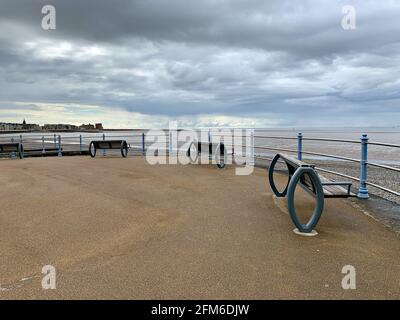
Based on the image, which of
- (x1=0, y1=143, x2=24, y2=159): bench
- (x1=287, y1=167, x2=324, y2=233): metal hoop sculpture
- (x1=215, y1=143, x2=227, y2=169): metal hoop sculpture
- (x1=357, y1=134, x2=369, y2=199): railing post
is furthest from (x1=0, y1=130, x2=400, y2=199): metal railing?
(x1=287, y1=167, x2=324, y2=233): metal hoop sculpture

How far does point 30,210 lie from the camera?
557 centimetres

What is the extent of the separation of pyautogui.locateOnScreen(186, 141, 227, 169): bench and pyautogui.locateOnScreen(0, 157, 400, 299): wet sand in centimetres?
401

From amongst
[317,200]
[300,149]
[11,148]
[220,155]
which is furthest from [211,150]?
[11,148]

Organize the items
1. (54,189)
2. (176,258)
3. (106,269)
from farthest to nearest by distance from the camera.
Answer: (54,189) < (176,258) < (106,269)

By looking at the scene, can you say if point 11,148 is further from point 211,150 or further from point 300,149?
point 300,149

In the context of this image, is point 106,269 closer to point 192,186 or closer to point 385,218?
point 385,218

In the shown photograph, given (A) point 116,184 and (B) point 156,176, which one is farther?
(B) point 156,176

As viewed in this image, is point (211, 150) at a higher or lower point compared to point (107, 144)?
lower

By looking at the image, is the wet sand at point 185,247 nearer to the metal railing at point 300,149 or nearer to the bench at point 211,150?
the metal railing at point 300,149

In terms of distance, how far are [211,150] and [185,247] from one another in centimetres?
766

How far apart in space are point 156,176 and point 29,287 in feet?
20.6

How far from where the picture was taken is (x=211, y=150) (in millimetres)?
11453

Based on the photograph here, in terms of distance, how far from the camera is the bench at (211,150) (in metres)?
10.9
